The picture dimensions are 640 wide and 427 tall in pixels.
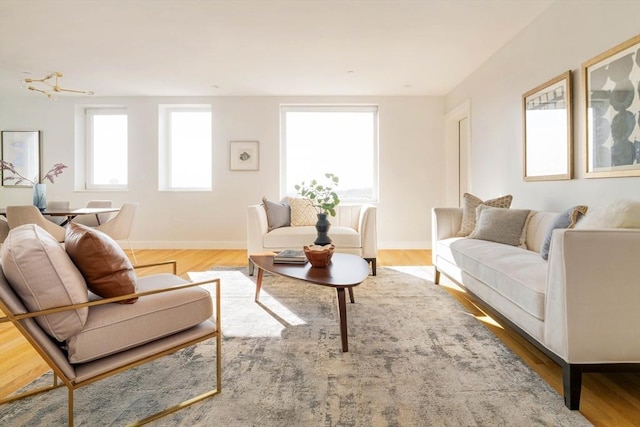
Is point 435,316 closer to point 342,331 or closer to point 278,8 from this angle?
point 342,331

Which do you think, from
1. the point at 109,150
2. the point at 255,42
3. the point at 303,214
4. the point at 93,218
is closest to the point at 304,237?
the point at 303,214

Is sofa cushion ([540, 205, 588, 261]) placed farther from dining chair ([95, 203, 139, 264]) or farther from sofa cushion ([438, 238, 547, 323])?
dining chair ([95, 203, 139, 264])

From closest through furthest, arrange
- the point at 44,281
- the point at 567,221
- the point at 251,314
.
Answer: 1. the point at 44,281
2. the point at 567,221
3. the point at 251,314

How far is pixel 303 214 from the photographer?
4.32m

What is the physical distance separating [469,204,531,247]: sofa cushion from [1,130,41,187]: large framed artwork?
677cm

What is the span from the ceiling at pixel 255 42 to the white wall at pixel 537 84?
8.7 inches

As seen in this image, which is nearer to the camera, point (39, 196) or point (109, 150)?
point (39, 196)

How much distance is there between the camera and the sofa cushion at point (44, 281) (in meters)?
1.15

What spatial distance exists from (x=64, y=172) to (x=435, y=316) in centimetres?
623

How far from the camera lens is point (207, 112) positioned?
582 cm

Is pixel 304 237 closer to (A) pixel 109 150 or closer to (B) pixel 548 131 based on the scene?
(B) pixel 548 131

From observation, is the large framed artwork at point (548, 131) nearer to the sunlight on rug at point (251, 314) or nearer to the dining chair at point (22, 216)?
the sunlight on rug at point (251, 314)

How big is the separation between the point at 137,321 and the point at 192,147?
498cm

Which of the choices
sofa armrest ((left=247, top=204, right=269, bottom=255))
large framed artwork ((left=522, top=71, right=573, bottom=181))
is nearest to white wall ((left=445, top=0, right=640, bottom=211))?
large framed artwork ((left=522, top=71, right=573, bottom=181))
